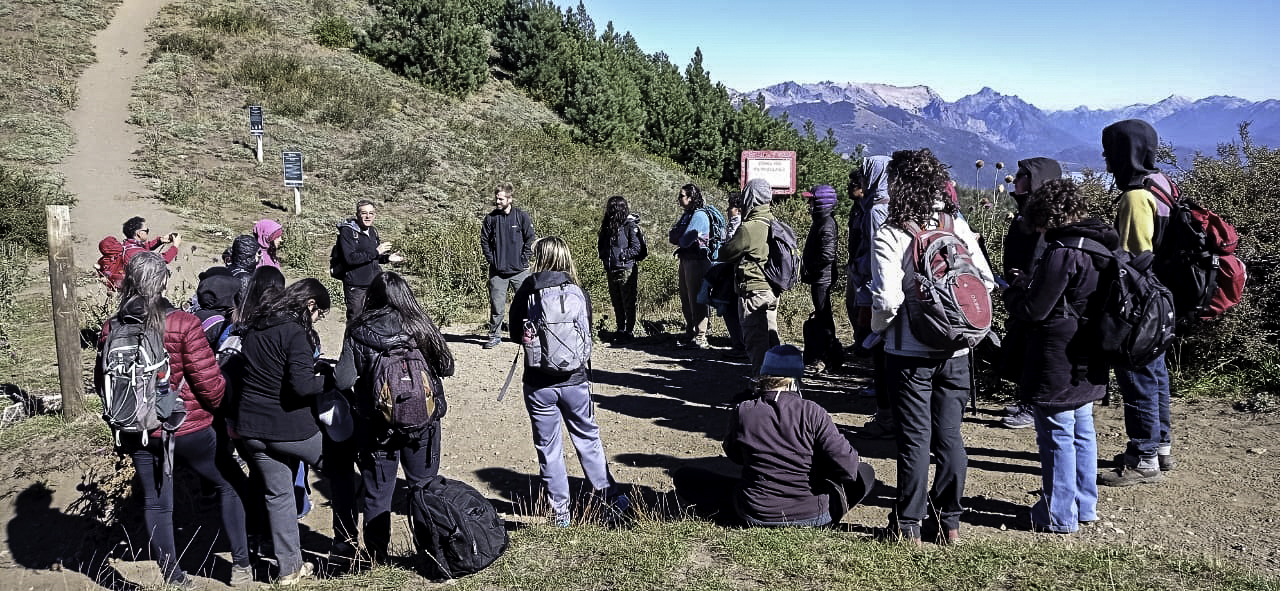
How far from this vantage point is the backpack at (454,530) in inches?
153

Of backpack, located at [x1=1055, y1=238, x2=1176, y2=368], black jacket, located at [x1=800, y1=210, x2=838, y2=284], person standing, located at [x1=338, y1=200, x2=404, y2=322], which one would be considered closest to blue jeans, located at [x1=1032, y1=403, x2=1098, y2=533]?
backpack, located at [x1=1055, y1=238, x2=1176, y2=368]

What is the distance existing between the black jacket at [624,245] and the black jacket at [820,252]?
2272 millimetres

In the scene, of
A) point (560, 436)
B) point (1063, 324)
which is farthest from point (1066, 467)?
point (560, 436)

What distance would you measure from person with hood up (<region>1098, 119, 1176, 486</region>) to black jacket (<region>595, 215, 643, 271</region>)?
5.11 metres

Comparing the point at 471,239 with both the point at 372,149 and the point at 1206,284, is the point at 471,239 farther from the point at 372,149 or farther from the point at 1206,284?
the point at 1206,284

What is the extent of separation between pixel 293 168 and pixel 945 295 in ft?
46.5

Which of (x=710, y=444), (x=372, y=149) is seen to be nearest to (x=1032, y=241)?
(x=710, y=444)

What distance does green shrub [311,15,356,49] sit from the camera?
84.5ft

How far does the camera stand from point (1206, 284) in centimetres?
462

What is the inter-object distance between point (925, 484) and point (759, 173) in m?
8.11

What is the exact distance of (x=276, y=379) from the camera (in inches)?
158

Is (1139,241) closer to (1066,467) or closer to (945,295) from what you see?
(1066,467)

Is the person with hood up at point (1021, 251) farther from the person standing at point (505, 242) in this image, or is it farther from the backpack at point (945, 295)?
the person standing at point (505, 242)

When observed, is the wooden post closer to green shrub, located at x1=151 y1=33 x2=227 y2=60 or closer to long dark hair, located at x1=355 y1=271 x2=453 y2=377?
long dark hair, located at x1=355 y1=271 x2=453 y2=377
